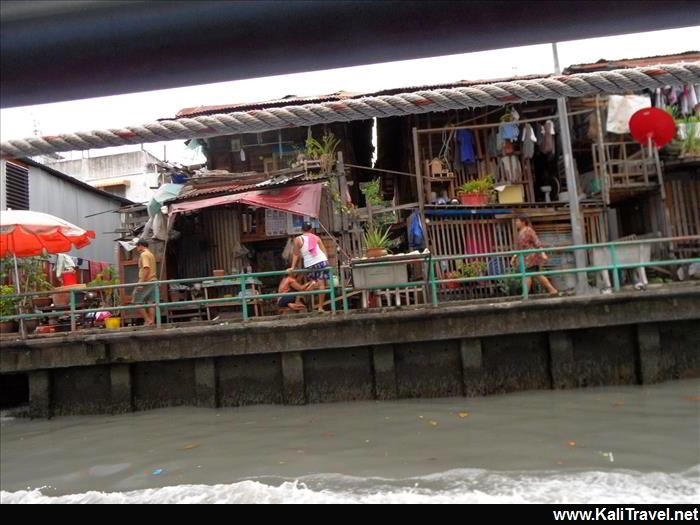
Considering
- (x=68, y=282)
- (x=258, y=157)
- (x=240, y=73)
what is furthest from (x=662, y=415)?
(x=68, y=282)

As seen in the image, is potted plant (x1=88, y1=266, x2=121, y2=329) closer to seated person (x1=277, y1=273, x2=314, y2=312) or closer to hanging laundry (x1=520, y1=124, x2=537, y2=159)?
seated person (x1=277, y1=273, x2=314, y2=312)

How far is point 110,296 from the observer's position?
1072cm

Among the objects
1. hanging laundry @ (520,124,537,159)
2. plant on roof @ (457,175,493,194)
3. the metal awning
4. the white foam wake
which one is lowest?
the white foam wake

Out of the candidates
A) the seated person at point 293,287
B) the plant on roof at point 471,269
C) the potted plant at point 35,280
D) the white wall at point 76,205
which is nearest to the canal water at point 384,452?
the seated person at point 293,287

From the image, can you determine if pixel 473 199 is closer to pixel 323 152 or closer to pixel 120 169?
pixel 323 152

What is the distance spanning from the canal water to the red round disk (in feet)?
18.0

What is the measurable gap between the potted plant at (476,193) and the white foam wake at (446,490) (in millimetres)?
7599

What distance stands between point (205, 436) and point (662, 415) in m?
4.96

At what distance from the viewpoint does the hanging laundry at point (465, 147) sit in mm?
11656

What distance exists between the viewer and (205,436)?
225 inches

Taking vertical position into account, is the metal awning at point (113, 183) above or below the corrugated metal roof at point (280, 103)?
above

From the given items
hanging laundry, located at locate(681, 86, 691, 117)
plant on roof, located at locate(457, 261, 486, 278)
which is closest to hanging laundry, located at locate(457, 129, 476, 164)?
plant on roof, located at locate(457, 261, 486, 278)

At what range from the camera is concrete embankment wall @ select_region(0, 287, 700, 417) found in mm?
6680

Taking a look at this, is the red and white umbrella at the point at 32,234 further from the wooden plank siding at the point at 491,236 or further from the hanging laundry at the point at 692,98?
the hanging laundry at the point at 692,98
